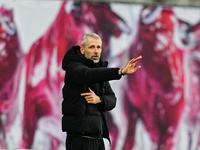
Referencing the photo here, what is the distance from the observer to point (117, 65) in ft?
44.5

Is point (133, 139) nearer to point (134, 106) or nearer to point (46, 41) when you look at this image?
point (134, 106)

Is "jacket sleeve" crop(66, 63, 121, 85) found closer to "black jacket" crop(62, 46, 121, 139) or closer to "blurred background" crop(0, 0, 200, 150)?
"black jacket" crop(62, 46, 121, 139)

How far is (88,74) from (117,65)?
24.3 feet

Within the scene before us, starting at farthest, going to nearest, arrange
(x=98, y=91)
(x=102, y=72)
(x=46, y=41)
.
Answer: (x=46, y=41) < (x=98, y=91) < (x=102, y=72)

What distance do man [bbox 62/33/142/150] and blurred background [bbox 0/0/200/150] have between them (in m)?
6.80

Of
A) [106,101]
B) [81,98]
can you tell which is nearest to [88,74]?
[81,98]

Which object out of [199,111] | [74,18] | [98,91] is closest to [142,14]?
[74,18]

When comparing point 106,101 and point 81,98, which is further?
point 106,101

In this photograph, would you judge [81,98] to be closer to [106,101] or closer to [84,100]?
[84,100]

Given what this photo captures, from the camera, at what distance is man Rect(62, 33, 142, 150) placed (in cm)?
632

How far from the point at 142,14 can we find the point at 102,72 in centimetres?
789

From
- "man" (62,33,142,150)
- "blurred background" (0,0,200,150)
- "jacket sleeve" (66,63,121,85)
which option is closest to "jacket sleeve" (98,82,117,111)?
"man" (62,33,142,150)

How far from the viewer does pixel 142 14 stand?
543 inches

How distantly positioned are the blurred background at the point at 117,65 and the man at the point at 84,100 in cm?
680
